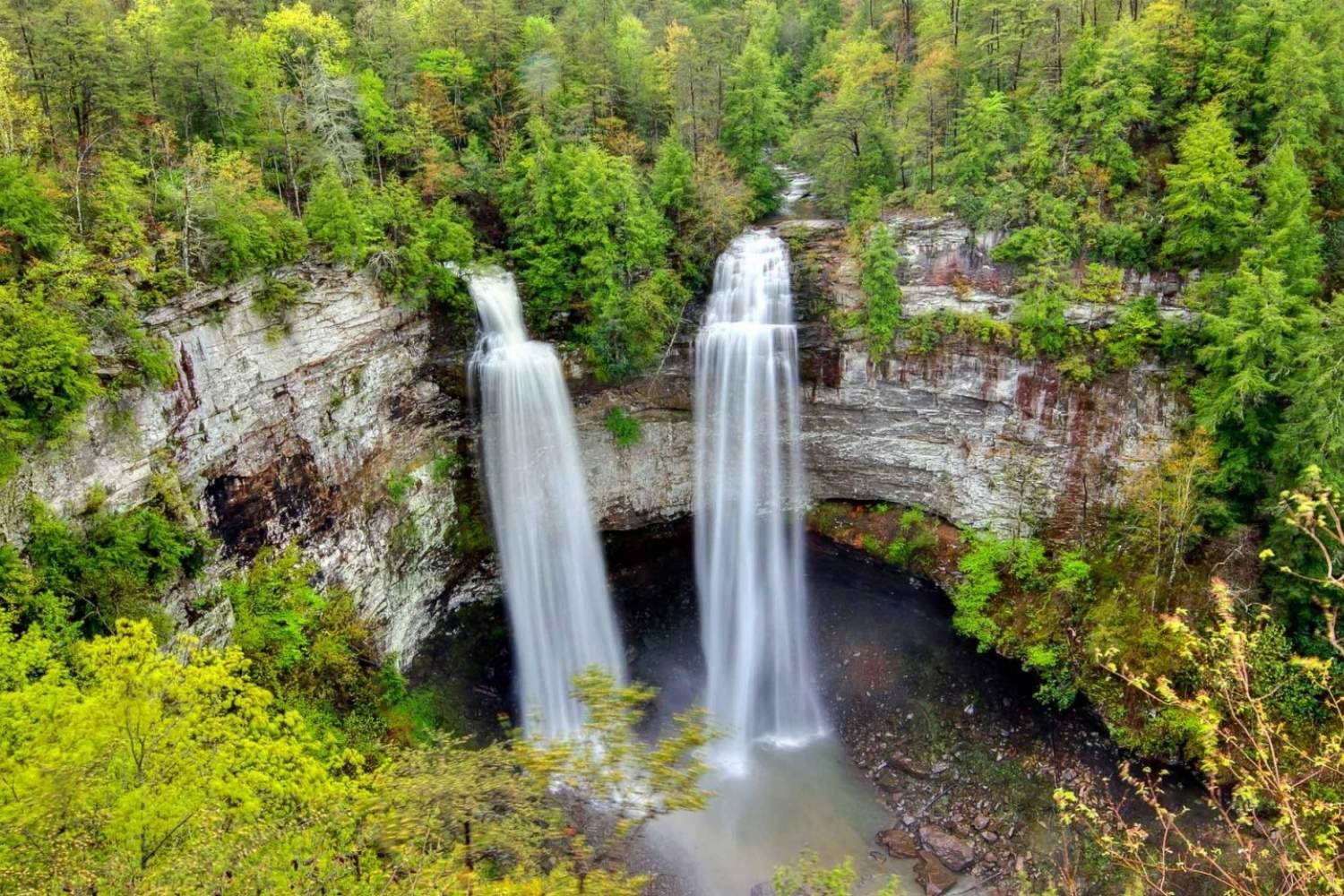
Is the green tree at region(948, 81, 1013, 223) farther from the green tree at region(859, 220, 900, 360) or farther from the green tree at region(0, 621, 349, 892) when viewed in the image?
the green tree at region(0, 621, 349, 892)

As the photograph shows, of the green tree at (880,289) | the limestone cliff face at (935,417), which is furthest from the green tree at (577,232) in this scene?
the green tree at (880,289)

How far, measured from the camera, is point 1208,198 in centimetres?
1802

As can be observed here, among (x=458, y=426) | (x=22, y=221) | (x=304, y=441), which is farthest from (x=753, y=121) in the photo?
(x=22, y=221)

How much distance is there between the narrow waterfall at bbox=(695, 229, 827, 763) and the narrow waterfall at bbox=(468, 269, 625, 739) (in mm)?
3446

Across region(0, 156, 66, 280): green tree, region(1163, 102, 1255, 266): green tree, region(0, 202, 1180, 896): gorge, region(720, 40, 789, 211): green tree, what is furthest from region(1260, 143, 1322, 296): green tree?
region(0, 156, 66, 280): green tree

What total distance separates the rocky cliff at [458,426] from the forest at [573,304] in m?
0.50

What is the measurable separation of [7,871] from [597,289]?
1639 cm

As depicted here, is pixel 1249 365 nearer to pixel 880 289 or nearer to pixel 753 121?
pixel 880 289

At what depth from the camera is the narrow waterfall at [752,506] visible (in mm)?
21812

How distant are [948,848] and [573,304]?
54.7ft

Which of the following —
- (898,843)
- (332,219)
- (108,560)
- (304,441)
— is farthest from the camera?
(898,843)

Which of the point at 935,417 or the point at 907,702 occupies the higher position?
the point at 935,417

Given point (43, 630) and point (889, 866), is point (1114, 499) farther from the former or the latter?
point (43, 630)

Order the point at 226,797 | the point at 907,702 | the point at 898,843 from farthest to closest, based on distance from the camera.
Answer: the point at 907,702 < the point at 898,843 < the point at 226,797
